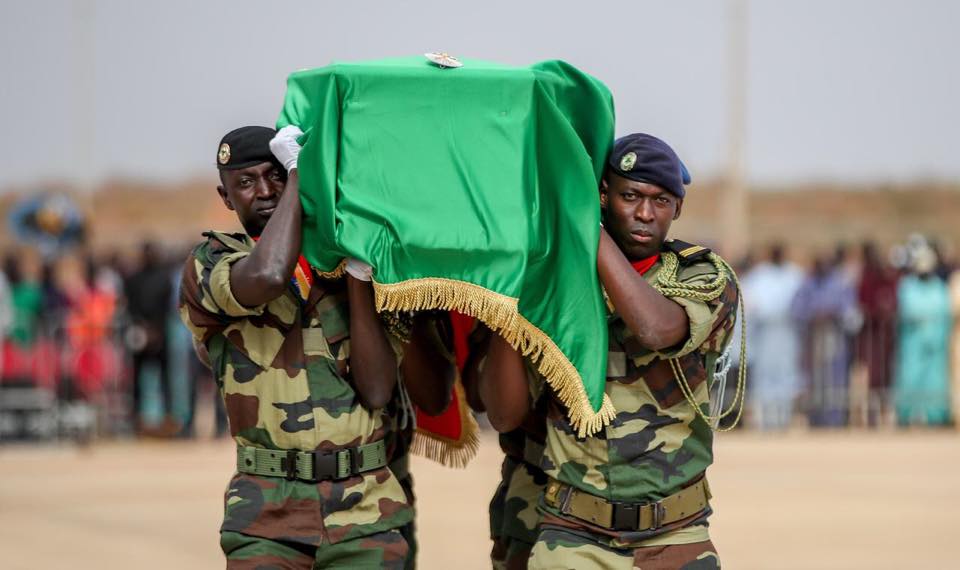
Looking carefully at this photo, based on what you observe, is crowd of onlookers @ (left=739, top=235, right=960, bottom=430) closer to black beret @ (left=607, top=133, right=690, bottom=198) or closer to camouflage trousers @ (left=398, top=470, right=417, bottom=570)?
camouflage trousers @ (left=398, top=470, right=417, bottom=570)

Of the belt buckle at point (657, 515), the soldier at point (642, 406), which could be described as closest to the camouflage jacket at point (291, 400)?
the soldier at point (642, 406)

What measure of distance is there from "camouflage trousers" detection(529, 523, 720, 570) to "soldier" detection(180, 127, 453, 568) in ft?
1.72

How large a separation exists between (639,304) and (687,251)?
41cm

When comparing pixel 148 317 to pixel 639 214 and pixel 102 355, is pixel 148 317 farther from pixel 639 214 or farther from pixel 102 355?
pixel 639 214

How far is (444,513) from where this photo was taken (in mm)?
11734

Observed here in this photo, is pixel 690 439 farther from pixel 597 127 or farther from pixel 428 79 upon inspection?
pixel 428 79

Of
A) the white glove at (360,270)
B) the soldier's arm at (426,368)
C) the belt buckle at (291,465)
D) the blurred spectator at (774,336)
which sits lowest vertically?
the blurred spectator at (774,336)

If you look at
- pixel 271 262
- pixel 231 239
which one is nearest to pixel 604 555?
pixel 271 262

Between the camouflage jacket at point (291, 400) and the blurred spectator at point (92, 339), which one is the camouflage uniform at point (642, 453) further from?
the blurred spectator at point (92, 339)

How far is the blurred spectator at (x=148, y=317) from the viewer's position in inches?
604

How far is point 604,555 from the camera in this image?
5098 millimetres

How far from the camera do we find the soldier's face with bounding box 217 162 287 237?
5.23 meters

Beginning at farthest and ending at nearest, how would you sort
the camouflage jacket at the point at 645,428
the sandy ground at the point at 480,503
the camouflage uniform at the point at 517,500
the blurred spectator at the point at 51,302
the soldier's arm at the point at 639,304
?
the blurred spectator at the point at 51,302 → the sandy ground at the point at 480,503 → the camouflage uniform at the point at 517,500 → the camouflage jacket at the point at 645,428 → the soldier's arm at the point at 639,304

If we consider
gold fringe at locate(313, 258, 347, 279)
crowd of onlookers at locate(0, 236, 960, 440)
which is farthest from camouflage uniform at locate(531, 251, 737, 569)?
crowd of onlookers at locate(0, 236, 960, 440)
